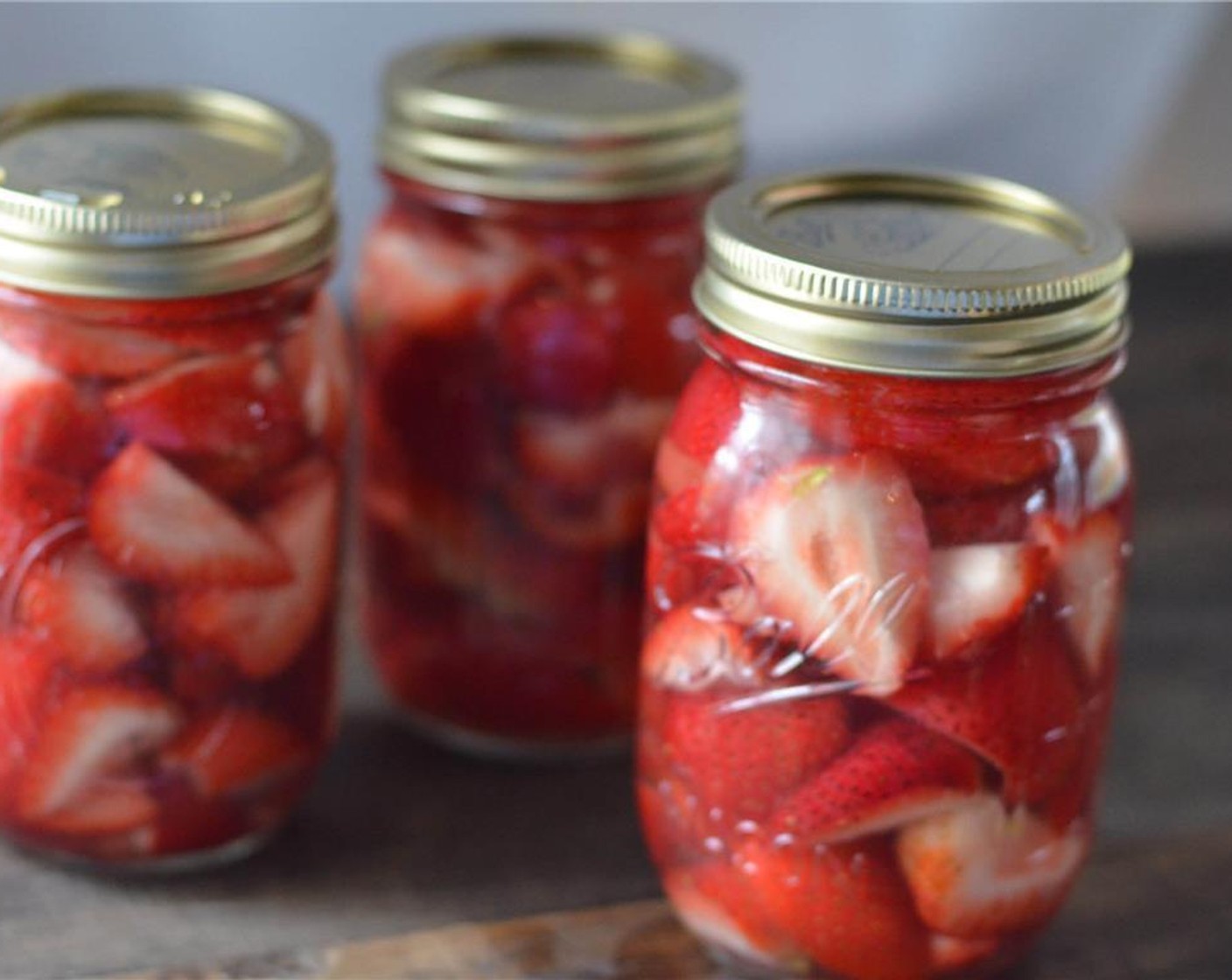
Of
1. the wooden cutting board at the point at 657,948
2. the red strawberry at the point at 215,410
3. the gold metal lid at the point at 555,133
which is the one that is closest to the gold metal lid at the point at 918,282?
the gold metal lid at the point at 555,133

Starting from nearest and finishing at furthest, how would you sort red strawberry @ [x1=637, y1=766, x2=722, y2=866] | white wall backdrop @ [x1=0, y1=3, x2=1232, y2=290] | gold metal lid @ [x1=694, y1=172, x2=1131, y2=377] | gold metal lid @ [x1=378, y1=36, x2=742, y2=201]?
1. gold metal lid @ [x1=694, y1=172, x2=1131, y2=377]
2. red strawberry @ [x1=637, y1=766, x2=722, y2=866]
3. gold metal lid @ [x1=378, y1=36, x2=742, y2=201]
4. white wall backdrop @ [x1=0, y1=3, x2=1232, y2=290]

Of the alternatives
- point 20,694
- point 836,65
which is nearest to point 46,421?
point 20,694

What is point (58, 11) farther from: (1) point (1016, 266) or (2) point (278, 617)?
(1) point (1016, 266)

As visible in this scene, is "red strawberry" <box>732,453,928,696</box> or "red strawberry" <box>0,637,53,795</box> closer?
"red strawberry" <box>732,453,928,696</box>

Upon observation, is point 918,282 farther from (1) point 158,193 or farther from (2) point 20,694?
(2) point 20,694

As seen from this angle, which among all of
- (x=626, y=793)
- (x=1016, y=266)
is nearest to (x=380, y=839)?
(x=626, y=793)

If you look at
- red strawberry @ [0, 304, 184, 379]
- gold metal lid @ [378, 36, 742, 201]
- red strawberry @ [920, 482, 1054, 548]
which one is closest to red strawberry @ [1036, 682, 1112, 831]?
red strawberry @ [920, 482, 1054, 548]

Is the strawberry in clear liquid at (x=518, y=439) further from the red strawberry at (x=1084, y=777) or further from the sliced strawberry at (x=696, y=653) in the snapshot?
the red strawberry at (x=1084, y=777)

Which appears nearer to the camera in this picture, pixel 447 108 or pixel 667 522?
pixel 667 522

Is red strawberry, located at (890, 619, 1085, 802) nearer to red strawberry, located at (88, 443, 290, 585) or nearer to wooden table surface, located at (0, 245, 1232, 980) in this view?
wooden table surface, located at (0, 245, 1232, 980)

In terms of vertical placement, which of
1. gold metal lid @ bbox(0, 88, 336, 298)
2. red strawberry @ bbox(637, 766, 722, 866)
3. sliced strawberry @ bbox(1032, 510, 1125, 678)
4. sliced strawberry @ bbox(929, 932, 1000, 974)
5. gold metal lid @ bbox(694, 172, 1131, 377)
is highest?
gold metal lid @ bbox(694, 172, 1131, 377)
